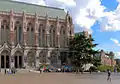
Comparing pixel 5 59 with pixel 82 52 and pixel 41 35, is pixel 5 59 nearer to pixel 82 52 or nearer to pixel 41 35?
pixel 41 35

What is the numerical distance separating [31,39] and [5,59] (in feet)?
39.2

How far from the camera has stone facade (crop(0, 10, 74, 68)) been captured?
81500 mm

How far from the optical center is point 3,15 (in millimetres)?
83125

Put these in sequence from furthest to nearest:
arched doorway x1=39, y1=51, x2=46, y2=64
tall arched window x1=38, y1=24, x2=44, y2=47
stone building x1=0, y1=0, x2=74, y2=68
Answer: tall arched window x1=38, y1=24, x2=44, y2=47, arched doorway x1=39, y1=51, x2=46, y2=64, stone building x1=0, y1=0, x2=74, y2=68

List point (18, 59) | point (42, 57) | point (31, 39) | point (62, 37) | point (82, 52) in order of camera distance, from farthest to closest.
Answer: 1. point (62, 37)
2. point (42, 57)
3. point (31, 39)
4. point (82, 52)
5. point (18, 59)

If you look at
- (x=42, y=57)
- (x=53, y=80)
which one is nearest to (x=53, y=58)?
(x=42, y=57)

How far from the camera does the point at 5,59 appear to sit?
3142 inches

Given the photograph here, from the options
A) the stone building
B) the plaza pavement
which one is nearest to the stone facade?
the stone building

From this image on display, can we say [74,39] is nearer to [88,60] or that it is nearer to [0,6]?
[88,60]

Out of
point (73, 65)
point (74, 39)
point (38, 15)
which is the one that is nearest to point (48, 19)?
point (38, 15)

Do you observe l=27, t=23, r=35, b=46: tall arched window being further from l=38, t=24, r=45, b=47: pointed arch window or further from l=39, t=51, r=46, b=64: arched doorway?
l=39, t=51, r=46, b=64: arched doorway

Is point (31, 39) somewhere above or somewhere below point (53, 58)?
above

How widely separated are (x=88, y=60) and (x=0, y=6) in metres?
32.9

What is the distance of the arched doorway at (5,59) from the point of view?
262ft
